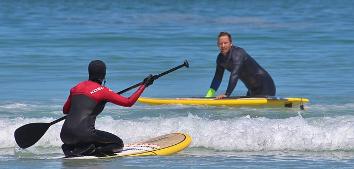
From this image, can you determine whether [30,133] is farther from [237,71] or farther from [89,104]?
[237,71]

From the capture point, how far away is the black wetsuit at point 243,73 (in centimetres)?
1407

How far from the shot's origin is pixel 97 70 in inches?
395


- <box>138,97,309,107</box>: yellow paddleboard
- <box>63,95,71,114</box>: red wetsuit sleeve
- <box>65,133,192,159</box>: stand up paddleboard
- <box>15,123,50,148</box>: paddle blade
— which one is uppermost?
<box>63,95,71,114</box>: red wetsuit sleeve

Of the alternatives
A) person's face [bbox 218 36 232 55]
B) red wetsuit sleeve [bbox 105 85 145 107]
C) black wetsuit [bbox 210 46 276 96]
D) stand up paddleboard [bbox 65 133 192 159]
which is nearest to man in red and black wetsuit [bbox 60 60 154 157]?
red wetsuit sleeve [bbox 105 85 145 107]

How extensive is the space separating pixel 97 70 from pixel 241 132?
2869mm

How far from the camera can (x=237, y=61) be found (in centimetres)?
1411

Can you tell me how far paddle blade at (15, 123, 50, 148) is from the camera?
10.9m

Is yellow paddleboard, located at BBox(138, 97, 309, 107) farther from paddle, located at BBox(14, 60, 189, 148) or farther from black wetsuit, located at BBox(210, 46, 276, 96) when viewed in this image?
paddle, located at BBox(14, 60, 189, 148)

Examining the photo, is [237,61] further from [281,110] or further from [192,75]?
[192,75]

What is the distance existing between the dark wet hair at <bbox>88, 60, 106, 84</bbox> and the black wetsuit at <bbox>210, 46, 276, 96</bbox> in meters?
4.06

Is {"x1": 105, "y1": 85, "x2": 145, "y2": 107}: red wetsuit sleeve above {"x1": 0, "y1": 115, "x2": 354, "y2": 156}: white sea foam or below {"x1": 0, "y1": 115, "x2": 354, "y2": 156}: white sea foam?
above

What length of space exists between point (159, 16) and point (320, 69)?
22.0 meters

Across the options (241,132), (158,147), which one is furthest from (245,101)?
(158,147)

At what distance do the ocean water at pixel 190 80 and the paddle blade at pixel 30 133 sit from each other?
9.1 inches
